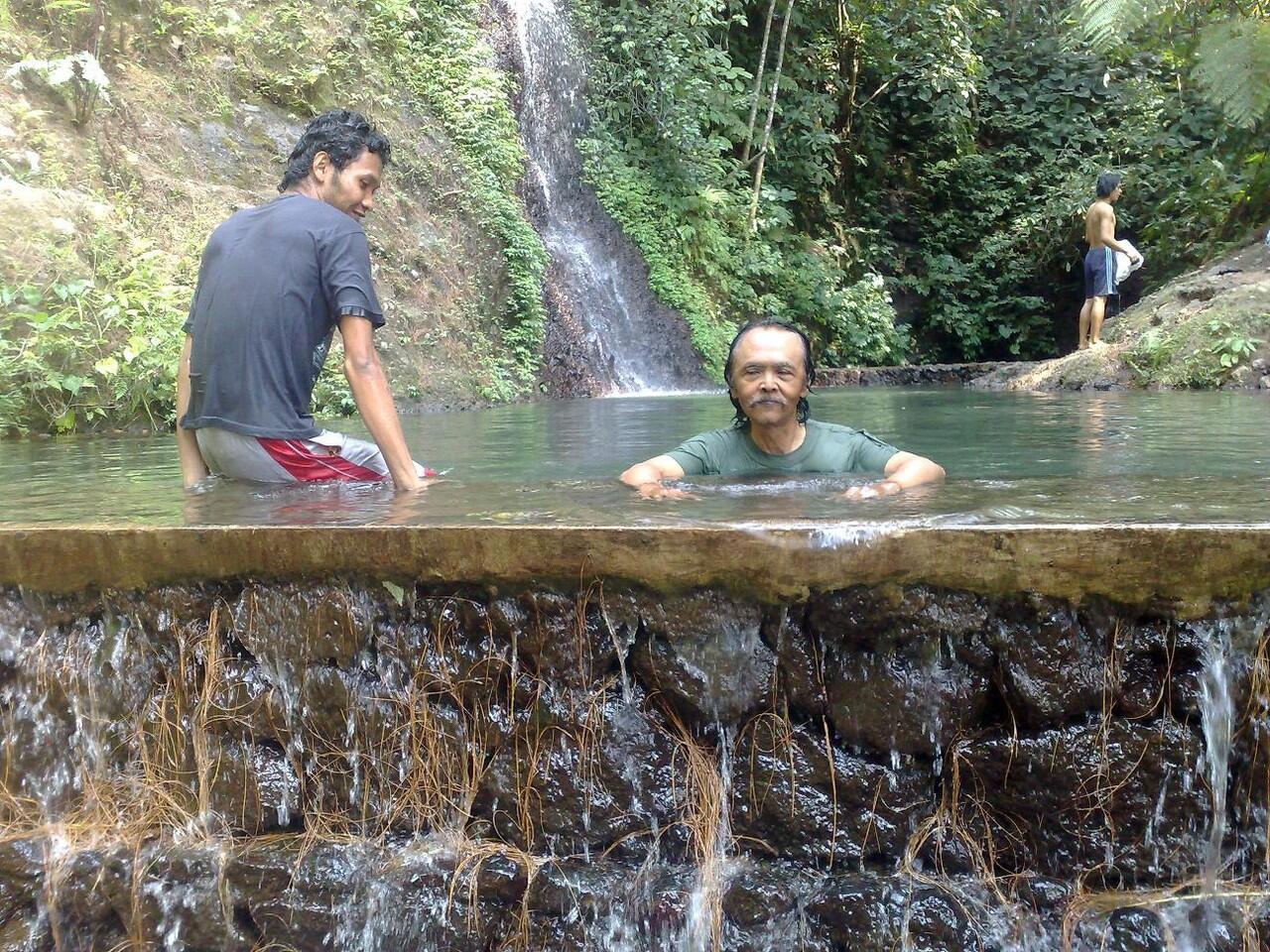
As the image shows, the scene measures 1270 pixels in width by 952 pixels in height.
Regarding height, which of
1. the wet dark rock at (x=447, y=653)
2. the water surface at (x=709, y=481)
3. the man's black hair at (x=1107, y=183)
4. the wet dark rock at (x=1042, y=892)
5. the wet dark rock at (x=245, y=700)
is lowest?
the wet dark rock at (x=1042, y=892)

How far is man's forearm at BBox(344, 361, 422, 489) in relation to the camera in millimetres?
4238

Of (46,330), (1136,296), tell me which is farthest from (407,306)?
(1136,296)

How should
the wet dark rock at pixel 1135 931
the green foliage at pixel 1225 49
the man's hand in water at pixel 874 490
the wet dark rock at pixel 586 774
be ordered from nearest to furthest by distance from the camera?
the wet dark rock at pixel 1135 931 < the wet dark rock at pixel 586 774 < the man's hand in water at pixel 874 490 < the green foliage at pixel 1225 49

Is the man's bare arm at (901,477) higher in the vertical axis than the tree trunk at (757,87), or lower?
lower

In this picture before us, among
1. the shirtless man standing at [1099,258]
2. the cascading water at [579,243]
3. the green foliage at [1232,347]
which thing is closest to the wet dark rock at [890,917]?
the green foliage at [1232,347]

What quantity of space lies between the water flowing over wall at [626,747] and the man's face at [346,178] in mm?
1801

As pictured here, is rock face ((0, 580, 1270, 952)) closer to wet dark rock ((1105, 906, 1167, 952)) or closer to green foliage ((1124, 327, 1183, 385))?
wet dark rock ((1105, 906, 1167, 952))

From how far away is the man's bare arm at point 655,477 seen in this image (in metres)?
4.05

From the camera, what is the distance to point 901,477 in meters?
4.29

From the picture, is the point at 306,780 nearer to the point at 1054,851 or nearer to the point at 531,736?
the point at 531,736

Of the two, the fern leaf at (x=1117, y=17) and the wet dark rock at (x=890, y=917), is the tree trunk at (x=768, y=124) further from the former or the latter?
the wet dark rock at (x=890, y=917)

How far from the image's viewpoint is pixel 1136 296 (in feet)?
61.2

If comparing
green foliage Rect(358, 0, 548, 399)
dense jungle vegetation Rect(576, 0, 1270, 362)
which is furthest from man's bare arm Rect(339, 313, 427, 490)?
dense jungle vegetation Rect(576, 0, 1270, 362)

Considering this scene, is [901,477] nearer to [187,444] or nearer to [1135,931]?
[1135,931]
